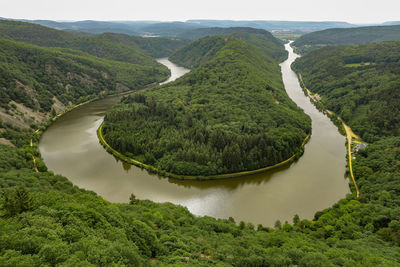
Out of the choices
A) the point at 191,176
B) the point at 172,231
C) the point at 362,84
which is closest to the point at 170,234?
the point at 172,231

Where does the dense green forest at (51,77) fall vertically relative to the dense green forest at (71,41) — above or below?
below

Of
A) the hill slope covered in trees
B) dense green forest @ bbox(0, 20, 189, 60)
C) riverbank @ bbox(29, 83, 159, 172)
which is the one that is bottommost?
riverbank @ bbox(29, 83, 159, 172)

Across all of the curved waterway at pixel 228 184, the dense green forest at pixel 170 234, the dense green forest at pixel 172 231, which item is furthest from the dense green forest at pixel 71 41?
the dense green forest at pixel 170 234

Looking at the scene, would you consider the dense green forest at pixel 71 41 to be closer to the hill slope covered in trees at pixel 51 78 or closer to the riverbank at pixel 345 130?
the hill slope covered in trees at pixel 51 78

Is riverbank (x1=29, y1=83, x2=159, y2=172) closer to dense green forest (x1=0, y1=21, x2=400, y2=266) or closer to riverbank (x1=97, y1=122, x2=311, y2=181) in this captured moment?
dense green forest (x1=0, y1=21, x2=400, y2=266)

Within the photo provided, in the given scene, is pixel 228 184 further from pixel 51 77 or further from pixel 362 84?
pixel 51 77

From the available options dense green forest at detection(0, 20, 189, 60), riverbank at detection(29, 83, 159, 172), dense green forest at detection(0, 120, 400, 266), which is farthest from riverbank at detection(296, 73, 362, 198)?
dense green forest at detection(0, 20, 189, 60)
